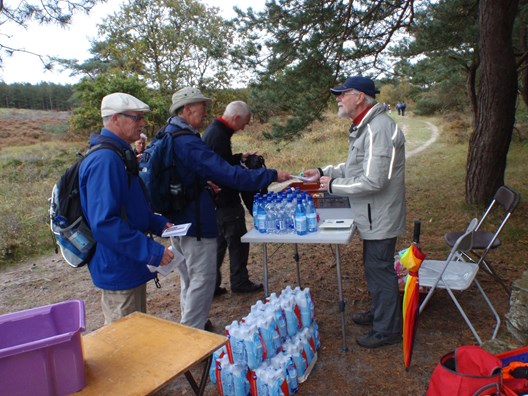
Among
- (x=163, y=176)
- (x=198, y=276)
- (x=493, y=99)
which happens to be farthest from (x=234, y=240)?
(x=493, y=99)

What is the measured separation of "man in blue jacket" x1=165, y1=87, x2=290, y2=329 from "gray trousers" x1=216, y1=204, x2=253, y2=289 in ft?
3.07

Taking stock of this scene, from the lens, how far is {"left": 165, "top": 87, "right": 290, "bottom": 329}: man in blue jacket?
3.18 meters

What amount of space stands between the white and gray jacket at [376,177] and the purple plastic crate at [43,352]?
2059 mm

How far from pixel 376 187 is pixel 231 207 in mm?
1849

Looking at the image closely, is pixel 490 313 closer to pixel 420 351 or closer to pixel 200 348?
pixel 420 351

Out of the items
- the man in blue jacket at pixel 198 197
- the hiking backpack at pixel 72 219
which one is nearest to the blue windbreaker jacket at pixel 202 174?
the man in blue jacket at pixel 198 197

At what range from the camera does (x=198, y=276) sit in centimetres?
329

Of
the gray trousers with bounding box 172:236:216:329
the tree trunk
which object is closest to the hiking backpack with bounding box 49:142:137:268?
the gray trousers with bounding box 172:236:216:329

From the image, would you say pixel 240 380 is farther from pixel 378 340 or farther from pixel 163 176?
pixel 163 176

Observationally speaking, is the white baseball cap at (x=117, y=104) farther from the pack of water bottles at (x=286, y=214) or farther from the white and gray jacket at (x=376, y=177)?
the white and gray jacket at (x=376, y=177)

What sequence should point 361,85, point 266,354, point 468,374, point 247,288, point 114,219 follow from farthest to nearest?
1. point 247,288
2. point 361,85
3. point 266,354
4. point 114,219
5. point 468,374

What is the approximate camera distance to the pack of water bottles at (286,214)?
3213 millimetres

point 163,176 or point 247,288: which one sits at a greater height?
point 163,176

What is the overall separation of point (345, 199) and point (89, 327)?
303 centimetres
